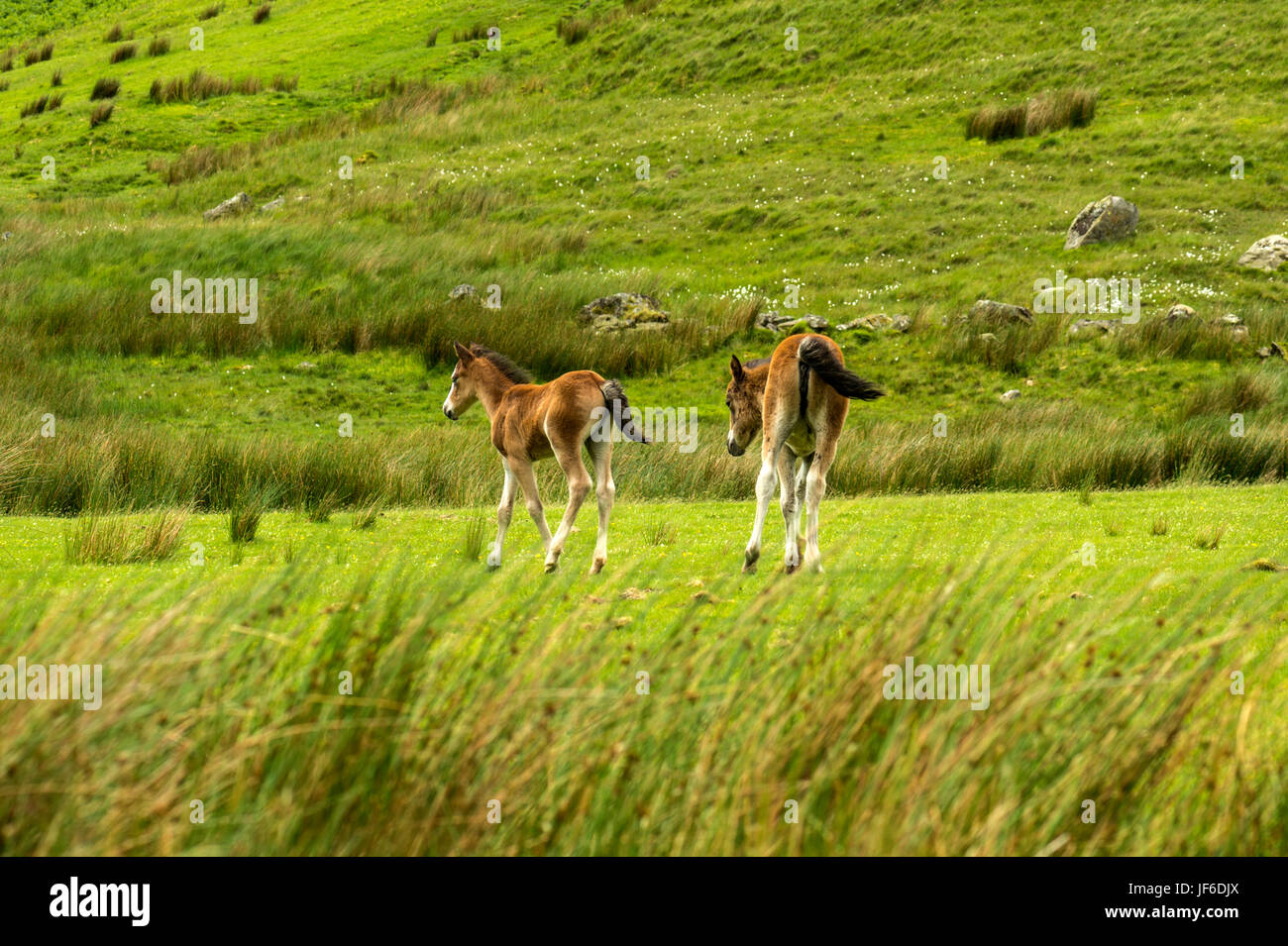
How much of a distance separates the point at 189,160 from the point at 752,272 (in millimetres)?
20653

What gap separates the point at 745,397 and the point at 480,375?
2378 millimetres

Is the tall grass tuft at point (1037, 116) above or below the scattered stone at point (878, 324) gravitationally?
above

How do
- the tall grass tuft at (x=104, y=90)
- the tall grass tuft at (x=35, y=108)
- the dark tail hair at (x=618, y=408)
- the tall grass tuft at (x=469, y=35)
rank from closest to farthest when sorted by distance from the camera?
the dark tail hair at (x=618, y=408), the tall grass tuft at (x=35, y=108), the tall grass tuft at (x=104, y=90), the tall grass tuft at (x=469, y=35)

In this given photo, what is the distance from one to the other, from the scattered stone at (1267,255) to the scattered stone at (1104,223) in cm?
240

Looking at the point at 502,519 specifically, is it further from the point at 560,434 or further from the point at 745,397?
the point at 745,397

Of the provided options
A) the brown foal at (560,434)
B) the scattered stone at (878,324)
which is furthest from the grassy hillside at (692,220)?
the brown foal at (560,434)

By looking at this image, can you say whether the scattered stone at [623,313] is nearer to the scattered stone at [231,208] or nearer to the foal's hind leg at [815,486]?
the scattered stone at [231,208]

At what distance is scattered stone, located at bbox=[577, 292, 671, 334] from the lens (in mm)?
24016

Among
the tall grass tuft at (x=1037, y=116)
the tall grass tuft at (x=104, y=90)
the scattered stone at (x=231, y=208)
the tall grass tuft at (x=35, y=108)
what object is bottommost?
the scattered stone at (x=231, y=208)

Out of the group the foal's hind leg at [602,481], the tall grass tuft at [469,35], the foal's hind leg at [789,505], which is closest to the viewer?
the foal's hind leg at [789,505]

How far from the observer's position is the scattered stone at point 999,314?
74.3ft

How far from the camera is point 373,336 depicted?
2405 centimetres

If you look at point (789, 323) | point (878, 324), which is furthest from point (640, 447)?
point (878, 324)

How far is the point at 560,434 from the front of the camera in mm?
9359
